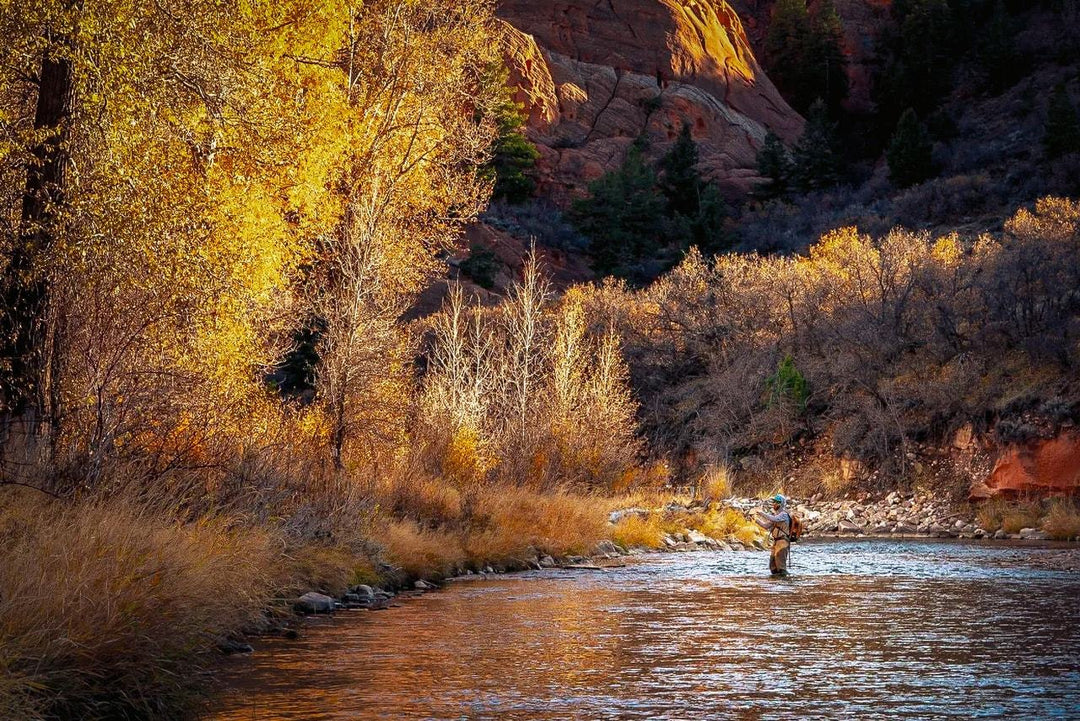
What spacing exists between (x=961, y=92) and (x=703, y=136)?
2002cm

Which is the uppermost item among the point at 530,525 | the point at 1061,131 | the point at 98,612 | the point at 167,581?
the point at 1061,131

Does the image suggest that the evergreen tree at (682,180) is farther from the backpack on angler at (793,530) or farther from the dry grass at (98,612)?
the dry grass at (98,612)

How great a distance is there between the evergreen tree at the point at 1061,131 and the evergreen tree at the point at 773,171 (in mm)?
18227

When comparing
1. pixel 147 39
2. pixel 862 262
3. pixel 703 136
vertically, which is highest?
pixel 703 136

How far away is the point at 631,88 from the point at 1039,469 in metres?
57.7

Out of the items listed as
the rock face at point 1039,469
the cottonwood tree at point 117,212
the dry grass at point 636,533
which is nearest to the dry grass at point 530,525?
the dry grass at point 636,533

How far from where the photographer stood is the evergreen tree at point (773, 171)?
80.3m

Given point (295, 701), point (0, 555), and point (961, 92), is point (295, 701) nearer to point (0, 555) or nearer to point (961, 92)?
point (0, 555)

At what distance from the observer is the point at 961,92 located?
86875 millimetres

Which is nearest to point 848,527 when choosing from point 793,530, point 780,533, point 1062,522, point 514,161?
point 1062,522

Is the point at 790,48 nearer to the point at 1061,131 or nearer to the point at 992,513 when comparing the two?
the point at 1061,131

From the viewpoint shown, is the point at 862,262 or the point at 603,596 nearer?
the point at 603,596

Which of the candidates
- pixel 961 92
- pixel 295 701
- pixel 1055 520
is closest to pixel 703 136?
pixel 961 92

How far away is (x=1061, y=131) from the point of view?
64.7m
